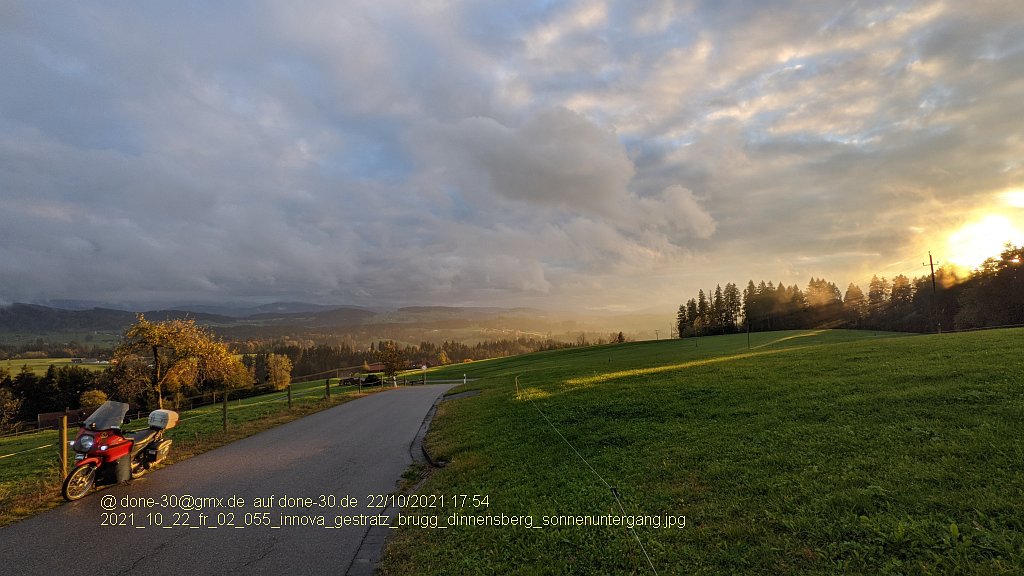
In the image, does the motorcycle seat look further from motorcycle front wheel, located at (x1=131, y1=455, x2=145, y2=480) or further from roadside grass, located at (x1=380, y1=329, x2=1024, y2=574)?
roadside grass, located at (x1=380, y1=329, x2=1024, y2=574)

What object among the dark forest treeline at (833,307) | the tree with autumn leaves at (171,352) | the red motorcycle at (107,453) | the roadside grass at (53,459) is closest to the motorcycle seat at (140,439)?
the red motorcycle at (107,453)

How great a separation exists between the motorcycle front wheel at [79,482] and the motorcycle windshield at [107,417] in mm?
876

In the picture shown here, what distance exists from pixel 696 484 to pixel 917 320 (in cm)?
10168

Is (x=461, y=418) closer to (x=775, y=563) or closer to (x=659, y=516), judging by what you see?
(x=659, y=516)

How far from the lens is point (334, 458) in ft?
39.3

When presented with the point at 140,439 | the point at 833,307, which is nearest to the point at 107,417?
the point at 140,439

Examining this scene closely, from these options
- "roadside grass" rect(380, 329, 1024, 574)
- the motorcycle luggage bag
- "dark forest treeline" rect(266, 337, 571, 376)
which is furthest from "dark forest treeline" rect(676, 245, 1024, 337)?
the motorcycle luggage bag

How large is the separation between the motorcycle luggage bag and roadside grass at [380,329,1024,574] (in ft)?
23.4

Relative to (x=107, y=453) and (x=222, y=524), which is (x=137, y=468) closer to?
(x=107, y=453)

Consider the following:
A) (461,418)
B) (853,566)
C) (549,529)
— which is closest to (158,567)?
(549,529)

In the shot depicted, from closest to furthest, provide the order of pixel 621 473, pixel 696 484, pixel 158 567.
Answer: pixel 158 567, pixel 696 484, pixel 621 473

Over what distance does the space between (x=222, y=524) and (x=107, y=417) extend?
16.4ft

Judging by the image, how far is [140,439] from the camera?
10289mm

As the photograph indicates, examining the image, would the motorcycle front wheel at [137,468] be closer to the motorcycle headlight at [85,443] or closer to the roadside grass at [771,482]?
the motorcycle headlight at [85,443]
